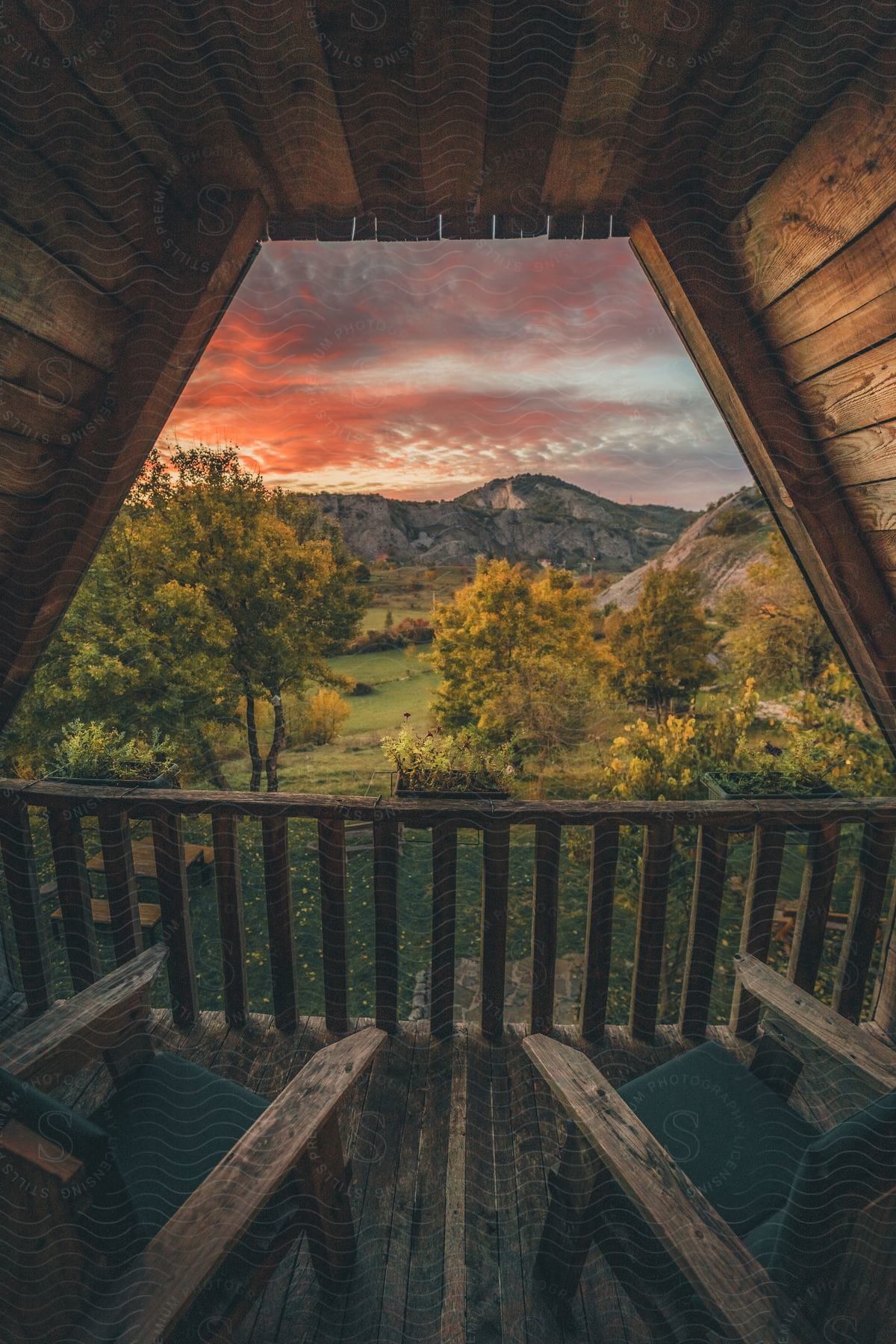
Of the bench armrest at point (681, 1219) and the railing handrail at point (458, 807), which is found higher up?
the railing handrail at point (458, 807)

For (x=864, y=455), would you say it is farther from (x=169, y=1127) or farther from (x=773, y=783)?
(x=169, y=1127)

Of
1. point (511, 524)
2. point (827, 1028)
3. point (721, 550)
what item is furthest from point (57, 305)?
point (721, 550)

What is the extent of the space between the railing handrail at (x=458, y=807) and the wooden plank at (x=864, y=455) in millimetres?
890

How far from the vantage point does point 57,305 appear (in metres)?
1.07

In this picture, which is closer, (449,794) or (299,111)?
(299,111)

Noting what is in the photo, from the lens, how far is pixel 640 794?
362 cm

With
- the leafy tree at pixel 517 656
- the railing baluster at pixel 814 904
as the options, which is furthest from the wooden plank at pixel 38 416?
the leafy tree at pixel 517 656

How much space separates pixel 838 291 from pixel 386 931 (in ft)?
6.31

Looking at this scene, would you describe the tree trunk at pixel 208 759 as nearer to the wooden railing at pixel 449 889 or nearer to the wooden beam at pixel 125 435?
the wooden railing at pixel 449 889

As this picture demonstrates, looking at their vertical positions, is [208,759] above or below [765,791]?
below

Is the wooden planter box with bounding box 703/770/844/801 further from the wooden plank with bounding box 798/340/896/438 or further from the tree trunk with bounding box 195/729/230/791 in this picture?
the tree trunk with bounding box 195/729/230/791

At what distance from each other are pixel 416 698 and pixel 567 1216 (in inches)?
503

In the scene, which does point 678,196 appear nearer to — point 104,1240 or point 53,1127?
point 53,1127

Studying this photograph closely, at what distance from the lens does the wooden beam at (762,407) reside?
1.25 metres
